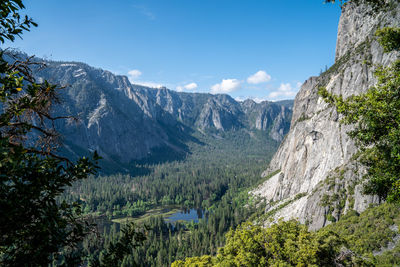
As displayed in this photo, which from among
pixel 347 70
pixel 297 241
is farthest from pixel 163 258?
pixel 347 70

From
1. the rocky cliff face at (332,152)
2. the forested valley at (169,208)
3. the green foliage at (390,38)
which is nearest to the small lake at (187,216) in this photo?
the forested valley at (169,208)

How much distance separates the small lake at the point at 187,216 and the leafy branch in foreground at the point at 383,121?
126m

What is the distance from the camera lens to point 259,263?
20.4 meters

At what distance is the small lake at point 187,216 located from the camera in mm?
128975

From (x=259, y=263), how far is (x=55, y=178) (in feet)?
69.5

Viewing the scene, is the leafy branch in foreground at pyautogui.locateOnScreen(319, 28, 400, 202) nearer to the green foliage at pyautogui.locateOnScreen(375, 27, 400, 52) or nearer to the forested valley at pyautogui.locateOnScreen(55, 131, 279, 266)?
the green foliage at pyautogui.locateOnScreen(375, 27, 400, 52)

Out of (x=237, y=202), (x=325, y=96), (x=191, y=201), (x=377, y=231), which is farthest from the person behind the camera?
(x=191, y=201)

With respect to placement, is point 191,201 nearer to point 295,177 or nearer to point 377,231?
point 295,177

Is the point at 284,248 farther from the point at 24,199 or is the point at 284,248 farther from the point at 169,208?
the point at 169,208

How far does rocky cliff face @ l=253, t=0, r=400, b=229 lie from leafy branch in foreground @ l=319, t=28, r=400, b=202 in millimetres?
40188

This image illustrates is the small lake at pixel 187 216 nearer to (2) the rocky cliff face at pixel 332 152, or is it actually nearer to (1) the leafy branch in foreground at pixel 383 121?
(2) the rocky cliff face at pixel 332 152

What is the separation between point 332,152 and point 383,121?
3339 inches

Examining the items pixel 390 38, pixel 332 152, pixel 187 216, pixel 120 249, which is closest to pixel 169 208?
pixel 187 216

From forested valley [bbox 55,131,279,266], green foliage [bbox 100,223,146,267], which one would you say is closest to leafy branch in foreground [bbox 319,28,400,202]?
green foliage [bbox 100,223,146,267]
